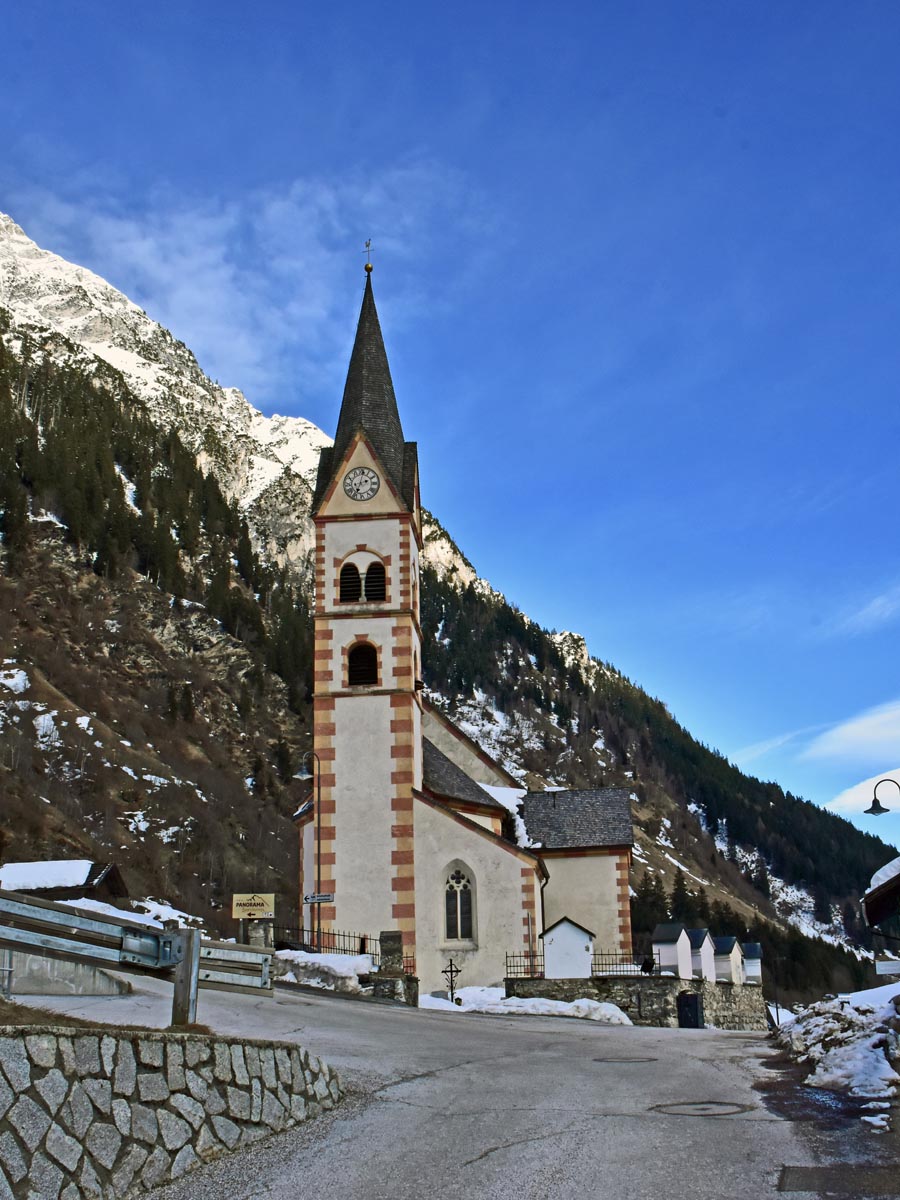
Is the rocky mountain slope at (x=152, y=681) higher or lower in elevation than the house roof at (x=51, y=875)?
higher

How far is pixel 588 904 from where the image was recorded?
4269cm

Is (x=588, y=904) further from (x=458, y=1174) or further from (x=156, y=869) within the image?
(x=156, y=869)

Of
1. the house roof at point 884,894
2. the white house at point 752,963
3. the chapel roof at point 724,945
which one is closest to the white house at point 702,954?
the chapel roof at point 724,945

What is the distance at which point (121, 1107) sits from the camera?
29.1 feet

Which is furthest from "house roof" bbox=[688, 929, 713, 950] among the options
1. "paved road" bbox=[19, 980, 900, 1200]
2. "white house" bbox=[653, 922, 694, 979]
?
"paved road" bbox=[19, 980, 900, 1200]

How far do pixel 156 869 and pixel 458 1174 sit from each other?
275 ft

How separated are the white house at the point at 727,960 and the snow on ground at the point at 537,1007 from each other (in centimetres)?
2537

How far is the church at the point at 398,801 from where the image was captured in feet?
117

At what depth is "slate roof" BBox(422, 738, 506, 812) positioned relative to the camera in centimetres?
3903

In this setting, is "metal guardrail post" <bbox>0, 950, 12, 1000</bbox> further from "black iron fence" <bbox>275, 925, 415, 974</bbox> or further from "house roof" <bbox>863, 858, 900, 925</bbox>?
"black iron fence" <bbox>275, 925, 415, 974</bbox>

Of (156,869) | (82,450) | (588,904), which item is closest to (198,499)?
(82,450)

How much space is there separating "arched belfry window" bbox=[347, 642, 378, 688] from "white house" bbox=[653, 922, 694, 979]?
14864 millimetres

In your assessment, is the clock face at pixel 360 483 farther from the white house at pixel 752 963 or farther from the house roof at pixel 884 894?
the white house at pixel 752 963

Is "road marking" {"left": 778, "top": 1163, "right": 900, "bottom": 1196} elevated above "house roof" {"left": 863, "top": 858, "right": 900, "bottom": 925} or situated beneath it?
situated beneath
